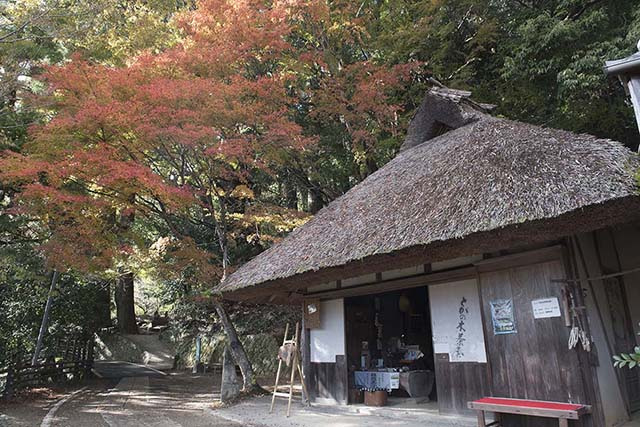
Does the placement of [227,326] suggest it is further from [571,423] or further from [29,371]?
[571,423]

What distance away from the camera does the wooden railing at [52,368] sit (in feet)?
32.9

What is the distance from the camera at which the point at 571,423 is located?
16.9 feet

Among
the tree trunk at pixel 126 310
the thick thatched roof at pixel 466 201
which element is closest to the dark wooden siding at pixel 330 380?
the thick thatched roof at pixel 466 201

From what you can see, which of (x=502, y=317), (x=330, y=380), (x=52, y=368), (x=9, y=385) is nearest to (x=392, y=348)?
(x=330, y=380)

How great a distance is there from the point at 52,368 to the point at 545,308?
41.0 ft

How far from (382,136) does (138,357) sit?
1415cm

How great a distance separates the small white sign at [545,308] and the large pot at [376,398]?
3.10m

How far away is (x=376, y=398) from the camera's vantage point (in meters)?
7.46

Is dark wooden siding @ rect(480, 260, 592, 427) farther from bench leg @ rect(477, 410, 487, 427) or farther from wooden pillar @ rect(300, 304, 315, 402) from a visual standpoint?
wooden pillar @ rect(300, 304, 315, 402)

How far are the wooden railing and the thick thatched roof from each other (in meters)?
5.99

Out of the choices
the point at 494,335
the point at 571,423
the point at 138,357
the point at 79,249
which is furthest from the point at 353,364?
the point at 138,357

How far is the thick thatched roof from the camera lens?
466 cm

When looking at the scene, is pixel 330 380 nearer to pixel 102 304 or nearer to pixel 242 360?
pixel 242 360

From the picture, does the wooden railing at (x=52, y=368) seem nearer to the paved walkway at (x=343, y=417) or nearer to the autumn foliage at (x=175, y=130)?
the autumn foliage at (x=175, y=130)
